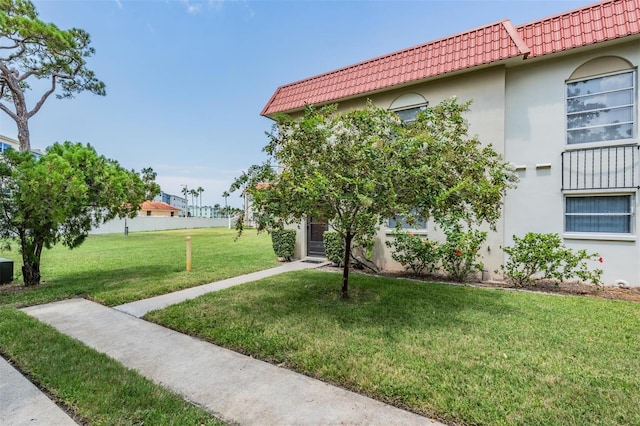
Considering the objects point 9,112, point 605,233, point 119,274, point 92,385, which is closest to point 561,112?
point 605,233

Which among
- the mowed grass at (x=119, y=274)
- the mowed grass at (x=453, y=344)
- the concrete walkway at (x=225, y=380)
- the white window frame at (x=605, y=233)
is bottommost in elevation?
the mowed grass at (x=119, y=274)

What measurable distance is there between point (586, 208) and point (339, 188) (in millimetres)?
6935

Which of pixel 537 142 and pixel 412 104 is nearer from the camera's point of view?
pixel 537 142

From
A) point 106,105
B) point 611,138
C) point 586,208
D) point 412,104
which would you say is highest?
point 106,105

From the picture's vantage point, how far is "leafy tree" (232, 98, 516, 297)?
14.2 feet

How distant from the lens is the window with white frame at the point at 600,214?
7.02 meters

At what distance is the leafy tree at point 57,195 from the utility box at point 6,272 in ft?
2.92

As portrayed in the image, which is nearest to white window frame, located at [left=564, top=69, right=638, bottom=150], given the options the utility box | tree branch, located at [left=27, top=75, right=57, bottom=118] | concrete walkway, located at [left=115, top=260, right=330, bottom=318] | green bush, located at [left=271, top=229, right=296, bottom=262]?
concrete walkway, located at [left=115, top=260, right=330, bottom=318]

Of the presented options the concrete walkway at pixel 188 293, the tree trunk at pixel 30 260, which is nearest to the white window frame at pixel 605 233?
the concrete walkway at pixel 188 293

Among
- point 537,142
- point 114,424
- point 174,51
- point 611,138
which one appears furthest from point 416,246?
point 174,51

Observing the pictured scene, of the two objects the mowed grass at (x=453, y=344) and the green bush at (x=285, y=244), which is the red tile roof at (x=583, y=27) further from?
the green bush at (x=285, y=244)

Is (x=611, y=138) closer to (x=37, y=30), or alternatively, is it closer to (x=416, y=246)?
(x=416, y=246)

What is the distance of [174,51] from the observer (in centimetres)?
1330

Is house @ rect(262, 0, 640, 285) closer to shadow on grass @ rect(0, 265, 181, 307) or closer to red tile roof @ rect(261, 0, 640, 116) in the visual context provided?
red tile roof @ rect(261, 0, 640, 116)
